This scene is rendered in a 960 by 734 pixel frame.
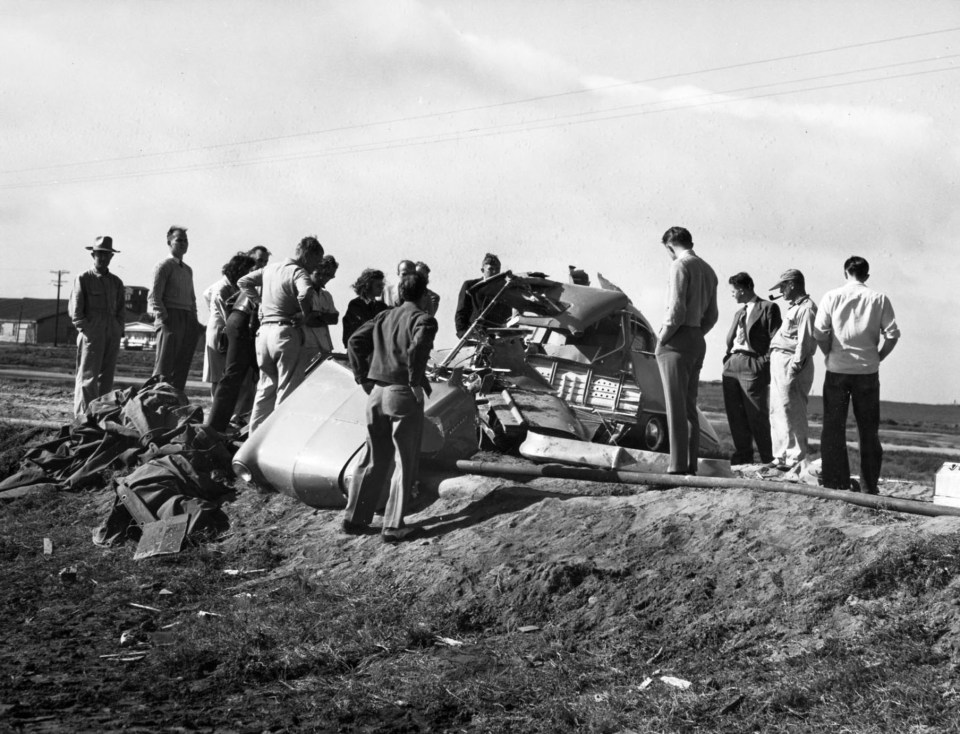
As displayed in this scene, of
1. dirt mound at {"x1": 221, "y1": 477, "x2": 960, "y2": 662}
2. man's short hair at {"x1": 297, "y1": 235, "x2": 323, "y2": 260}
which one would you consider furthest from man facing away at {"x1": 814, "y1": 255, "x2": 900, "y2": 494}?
man's short hair at {"x1": 297, "y1": 235, "x2": 323, "y2": 260}

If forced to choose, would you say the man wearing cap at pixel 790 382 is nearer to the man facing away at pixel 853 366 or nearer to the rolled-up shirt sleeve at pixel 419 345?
the man facing away at pixel 853 366

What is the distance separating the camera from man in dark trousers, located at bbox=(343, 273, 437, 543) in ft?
25.5

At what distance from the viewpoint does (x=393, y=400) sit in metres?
7.88

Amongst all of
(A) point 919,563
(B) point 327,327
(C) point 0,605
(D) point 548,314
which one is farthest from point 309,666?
(D) point 548,314

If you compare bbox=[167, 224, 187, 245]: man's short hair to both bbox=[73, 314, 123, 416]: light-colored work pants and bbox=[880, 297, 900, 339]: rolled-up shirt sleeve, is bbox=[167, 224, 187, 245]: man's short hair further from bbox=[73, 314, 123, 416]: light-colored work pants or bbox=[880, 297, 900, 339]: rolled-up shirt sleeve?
bbox=[880, 297, 900, 339]: rolled-up shirt sleeve

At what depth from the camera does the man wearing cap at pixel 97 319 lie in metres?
12.2

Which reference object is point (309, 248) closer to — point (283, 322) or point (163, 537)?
point (283, 322)

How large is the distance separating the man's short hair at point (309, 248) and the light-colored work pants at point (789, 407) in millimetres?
4130

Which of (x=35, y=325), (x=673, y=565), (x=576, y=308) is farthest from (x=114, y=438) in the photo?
(x=35, y=325)

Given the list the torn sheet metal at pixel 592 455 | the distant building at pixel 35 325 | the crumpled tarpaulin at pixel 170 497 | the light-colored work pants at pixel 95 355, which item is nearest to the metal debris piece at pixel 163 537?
the crumpled tarpaulin at pixel 170 497

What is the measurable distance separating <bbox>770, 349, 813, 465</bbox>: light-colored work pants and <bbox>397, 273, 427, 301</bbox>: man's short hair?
12.2 ft

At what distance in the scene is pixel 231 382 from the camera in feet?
35.2

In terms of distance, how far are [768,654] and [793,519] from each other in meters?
1.40

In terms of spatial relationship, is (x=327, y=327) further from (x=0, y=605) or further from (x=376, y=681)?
(x=376, y=681)
